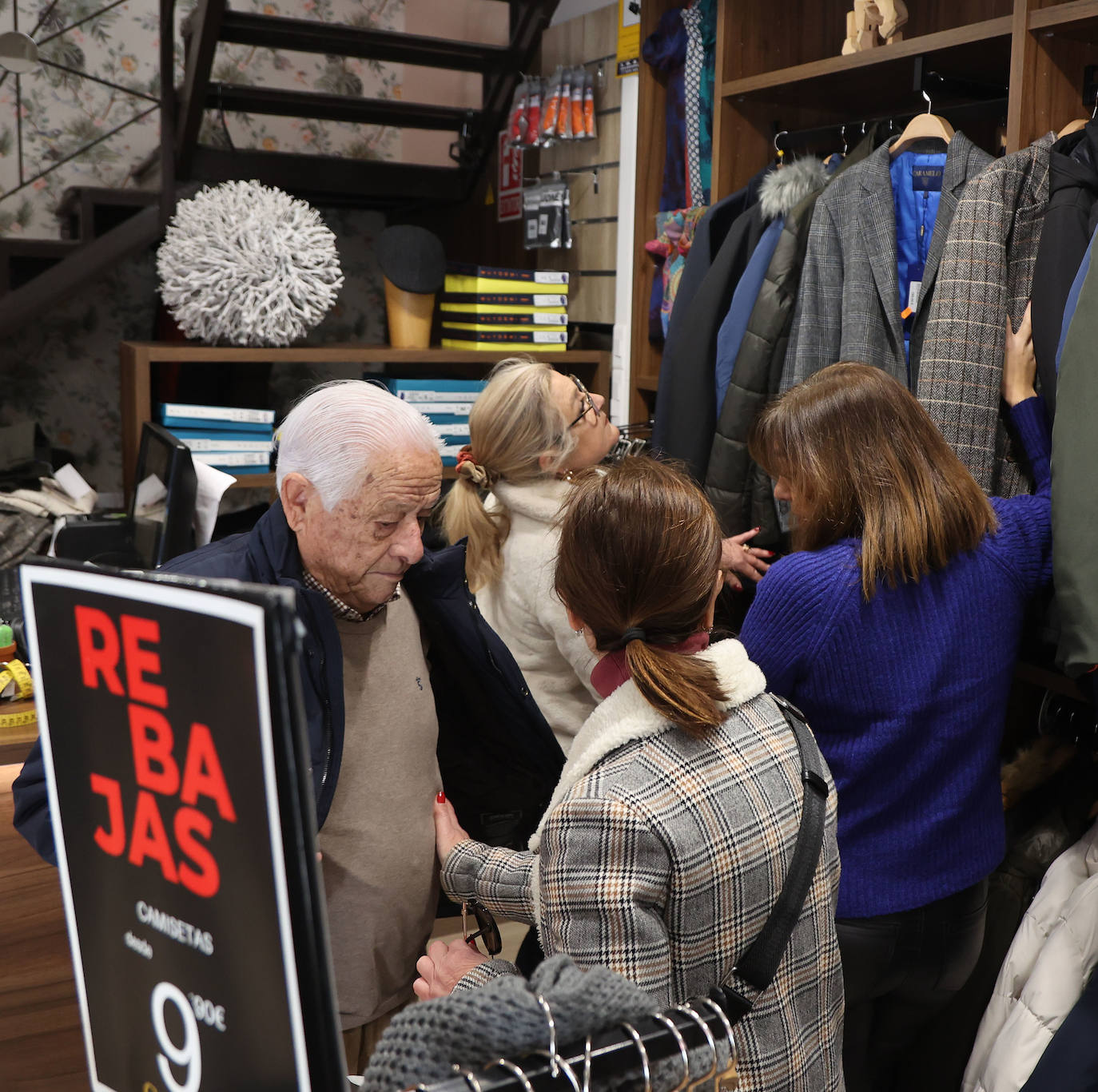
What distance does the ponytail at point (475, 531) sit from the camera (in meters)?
Result: 2.38

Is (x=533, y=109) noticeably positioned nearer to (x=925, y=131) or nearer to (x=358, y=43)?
(x=358, y=43)

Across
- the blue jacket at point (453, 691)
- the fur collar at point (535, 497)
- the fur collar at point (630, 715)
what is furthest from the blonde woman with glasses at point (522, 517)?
the fur collar at point (630, 715)

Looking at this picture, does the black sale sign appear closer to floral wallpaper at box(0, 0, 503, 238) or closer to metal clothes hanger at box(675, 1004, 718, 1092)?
metal clothes hanger at box(675, 1004, 718, 1092)

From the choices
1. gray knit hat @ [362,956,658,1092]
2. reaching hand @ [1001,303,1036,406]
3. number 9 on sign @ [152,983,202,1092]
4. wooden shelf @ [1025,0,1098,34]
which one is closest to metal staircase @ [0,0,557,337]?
wooden shelf @ [1025,0,1098,34]

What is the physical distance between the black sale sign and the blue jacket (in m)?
0.63

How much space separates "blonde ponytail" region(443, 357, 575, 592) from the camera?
238cm

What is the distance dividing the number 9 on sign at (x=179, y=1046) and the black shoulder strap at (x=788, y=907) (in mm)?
613

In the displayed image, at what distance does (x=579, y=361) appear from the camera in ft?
12.3

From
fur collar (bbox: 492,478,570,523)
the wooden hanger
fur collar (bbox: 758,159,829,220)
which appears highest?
the wooden hanger

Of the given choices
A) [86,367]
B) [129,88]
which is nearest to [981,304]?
[86,367]

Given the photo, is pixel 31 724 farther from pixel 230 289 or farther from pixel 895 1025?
pixel 895 1025

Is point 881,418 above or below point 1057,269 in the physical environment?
below

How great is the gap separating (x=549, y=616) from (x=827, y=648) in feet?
2.39

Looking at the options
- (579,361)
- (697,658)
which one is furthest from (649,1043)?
(579,361)
